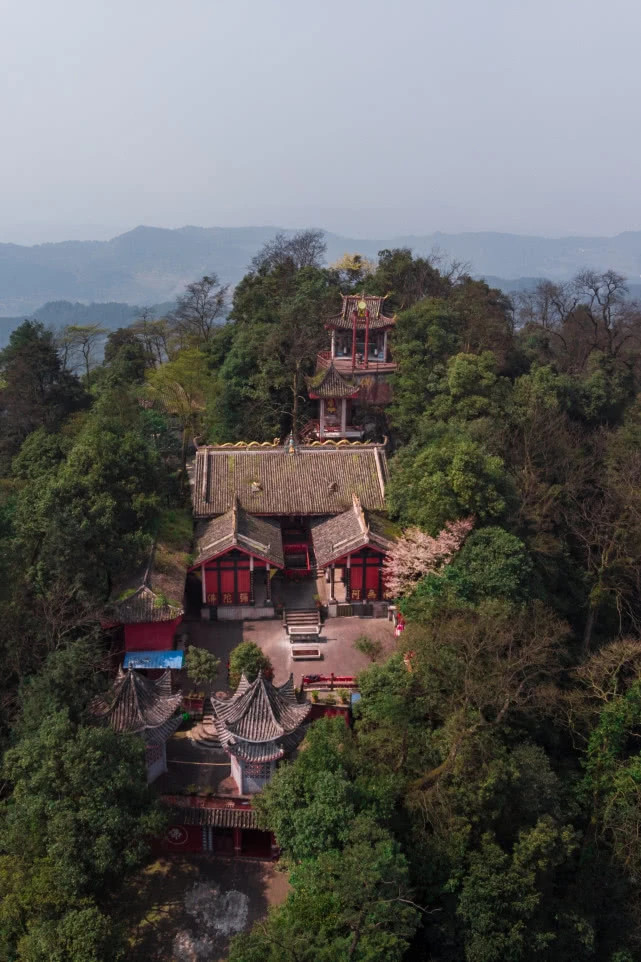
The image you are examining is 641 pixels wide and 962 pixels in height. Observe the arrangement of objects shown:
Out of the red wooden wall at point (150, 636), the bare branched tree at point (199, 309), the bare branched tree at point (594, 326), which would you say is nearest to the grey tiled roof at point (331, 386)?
the bare branched tree at point (594, 326)

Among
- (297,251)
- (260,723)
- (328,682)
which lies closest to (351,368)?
(328,682)

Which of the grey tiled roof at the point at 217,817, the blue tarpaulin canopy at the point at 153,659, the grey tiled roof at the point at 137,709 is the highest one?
the grey tiled roof at the point at 137,709

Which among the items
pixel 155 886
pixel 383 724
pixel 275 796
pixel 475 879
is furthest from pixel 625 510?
pixel 155 886

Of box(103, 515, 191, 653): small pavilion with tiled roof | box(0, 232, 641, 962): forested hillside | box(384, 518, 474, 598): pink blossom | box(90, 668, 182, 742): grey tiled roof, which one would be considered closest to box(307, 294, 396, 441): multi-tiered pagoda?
box(0, 232, 641, 962): forested hillside

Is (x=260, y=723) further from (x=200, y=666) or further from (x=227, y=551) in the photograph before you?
(x=227, y=551)

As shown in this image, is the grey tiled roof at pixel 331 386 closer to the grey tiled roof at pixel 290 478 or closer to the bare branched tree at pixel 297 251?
the grey tiled roof at pixel 290 478

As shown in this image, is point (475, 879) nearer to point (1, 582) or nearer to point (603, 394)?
point (1, 582)

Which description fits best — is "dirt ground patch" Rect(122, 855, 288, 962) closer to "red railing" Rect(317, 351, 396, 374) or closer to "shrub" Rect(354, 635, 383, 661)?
"shrub" Rect(354, 635, 383, 661)
